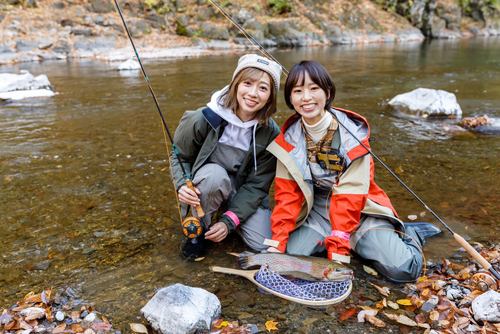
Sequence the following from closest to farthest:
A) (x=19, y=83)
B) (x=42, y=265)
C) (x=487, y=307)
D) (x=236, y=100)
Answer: (x=487, y=307) < (x=42, y=265) < (x=236, y=100) < (x=19, y=83)

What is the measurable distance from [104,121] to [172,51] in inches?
551

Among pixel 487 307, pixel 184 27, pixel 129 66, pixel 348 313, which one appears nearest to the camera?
pixel 487 307

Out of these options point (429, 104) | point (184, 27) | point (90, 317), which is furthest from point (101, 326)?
point (184, 27)

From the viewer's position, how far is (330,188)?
110 inches

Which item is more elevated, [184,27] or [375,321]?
[184,27]

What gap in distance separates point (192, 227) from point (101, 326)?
0.90m

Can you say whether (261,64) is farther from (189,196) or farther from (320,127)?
(189,196)

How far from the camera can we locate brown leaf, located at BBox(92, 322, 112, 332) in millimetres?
1990

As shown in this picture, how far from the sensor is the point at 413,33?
102 feet

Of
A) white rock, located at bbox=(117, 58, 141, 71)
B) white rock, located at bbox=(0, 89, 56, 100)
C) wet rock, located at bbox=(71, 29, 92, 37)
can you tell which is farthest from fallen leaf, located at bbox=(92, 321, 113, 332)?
wet rock, located at bbox=(71, 29, 92, 37)

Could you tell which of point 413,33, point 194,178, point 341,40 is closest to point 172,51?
point 341,40

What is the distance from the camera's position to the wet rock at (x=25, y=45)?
17359 millimetres

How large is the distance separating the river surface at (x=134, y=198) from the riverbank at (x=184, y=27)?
33.8 feet

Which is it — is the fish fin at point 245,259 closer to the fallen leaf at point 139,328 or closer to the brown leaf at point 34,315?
the fallen leaf at point 139,328
